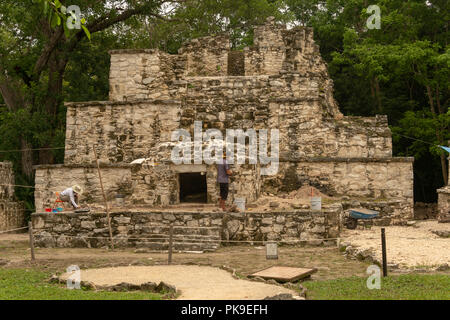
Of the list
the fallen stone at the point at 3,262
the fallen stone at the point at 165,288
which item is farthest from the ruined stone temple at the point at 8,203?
the fallen stone at the point at 165,288

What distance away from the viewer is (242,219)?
1074 centimetres

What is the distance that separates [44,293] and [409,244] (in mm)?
6510

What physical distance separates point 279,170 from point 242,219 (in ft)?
13.2

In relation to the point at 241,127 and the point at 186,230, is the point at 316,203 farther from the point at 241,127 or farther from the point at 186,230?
the point at 241,127

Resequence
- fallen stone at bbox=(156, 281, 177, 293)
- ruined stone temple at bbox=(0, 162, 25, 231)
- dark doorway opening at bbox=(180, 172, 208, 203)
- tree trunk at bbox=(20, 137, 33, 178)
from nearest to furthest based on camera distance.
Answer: fallen stone at bbox=(156, 281, 177, 293), dark doorway opening at bbox=(180, 172, 208, 203), ruined stone temple at bbox=(0, 162, 25, 231), tree trunk at bbox=(20, 137, 33, 178)

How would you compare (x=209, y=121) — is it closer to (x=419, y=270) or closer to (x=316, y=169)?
(x=316, y=169)

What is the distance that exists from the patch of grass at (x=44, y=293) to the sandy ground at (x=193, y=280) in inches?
16.4

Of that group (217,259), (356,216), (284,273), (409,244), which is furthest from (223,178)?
(284,273)

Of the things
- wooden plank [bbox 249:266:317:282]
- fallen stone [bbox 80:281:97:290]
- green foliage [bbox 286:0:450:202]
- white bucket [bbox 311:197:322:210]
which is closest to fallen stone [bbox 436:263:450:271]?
wooden plank [bbox 249:266:317:282]

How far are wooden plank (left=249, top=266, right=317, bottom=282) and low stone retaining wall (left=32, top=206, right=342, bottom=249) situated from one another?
2899 mm

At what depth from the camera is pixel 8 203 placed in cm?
1596

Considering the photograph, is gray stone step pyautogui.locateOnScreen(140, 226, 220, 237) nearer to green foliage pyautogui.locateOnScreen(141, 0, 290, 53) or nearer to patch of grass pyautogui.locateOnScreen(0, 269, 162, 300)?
patch of grass pyautogui.locateOnScreen(0, 269, 162, 300)

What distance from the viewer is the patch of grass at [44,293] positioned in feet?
20.1

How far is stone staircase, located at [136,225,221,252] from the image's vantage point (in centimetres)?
1015
